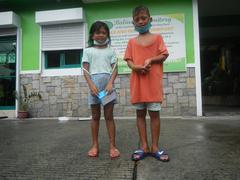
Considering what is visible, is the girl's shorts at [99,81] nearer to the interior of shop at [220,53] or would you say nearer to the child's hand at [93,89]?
the child's hand at [93,89]

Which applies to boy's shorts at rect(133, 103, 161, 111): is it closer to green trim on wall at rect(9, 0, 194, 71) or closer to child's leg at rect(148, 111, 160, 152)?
child's leg at rect(148, 111, 160, 152)

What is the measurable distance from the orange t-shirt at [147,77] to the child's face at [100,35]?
330mm

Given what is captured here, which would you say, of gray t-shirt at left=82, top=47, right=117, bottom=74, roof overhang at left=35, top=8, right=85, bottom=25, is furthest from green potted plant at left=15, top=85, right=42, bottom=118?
gray t-shirt at left=82, top=47, right=117, bottom=74

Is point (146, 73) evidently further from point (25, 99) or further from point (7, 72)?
point (7, 72)

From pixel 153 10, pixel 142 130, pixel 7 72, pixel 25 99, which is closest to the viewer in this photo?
pixel 142 130

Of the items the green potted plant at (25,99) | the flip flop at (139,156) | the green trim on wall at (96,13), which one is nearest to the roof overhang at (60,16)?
the green trim on wall at (96,13)

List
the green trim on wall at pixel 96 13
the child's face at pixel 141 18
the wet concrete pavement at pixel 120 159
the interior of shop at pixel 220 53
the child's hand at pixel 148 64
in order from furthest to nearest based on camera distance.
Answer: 1. the interior of shop at pixel 220 53
2. the green trim on wall at pixel 96 13
3. the child's face at pixel 141 18
4. the child's hand at pixel 148 64
5. the wet concrete pavement at pixel 120 159

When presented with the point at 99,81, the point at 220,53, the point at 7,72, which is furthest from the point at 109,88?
the point at 220,53

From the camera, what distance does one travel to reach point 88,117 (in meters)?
8.08

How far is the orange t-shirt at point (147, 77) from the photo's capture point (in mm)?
3139

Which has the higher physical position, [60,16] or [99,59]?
[60,16]

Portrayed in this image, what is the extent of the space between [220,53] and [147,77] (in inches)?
431

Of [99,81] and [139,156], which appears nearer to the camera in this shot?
[139,156]

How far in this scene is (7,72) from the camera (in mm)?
9055
